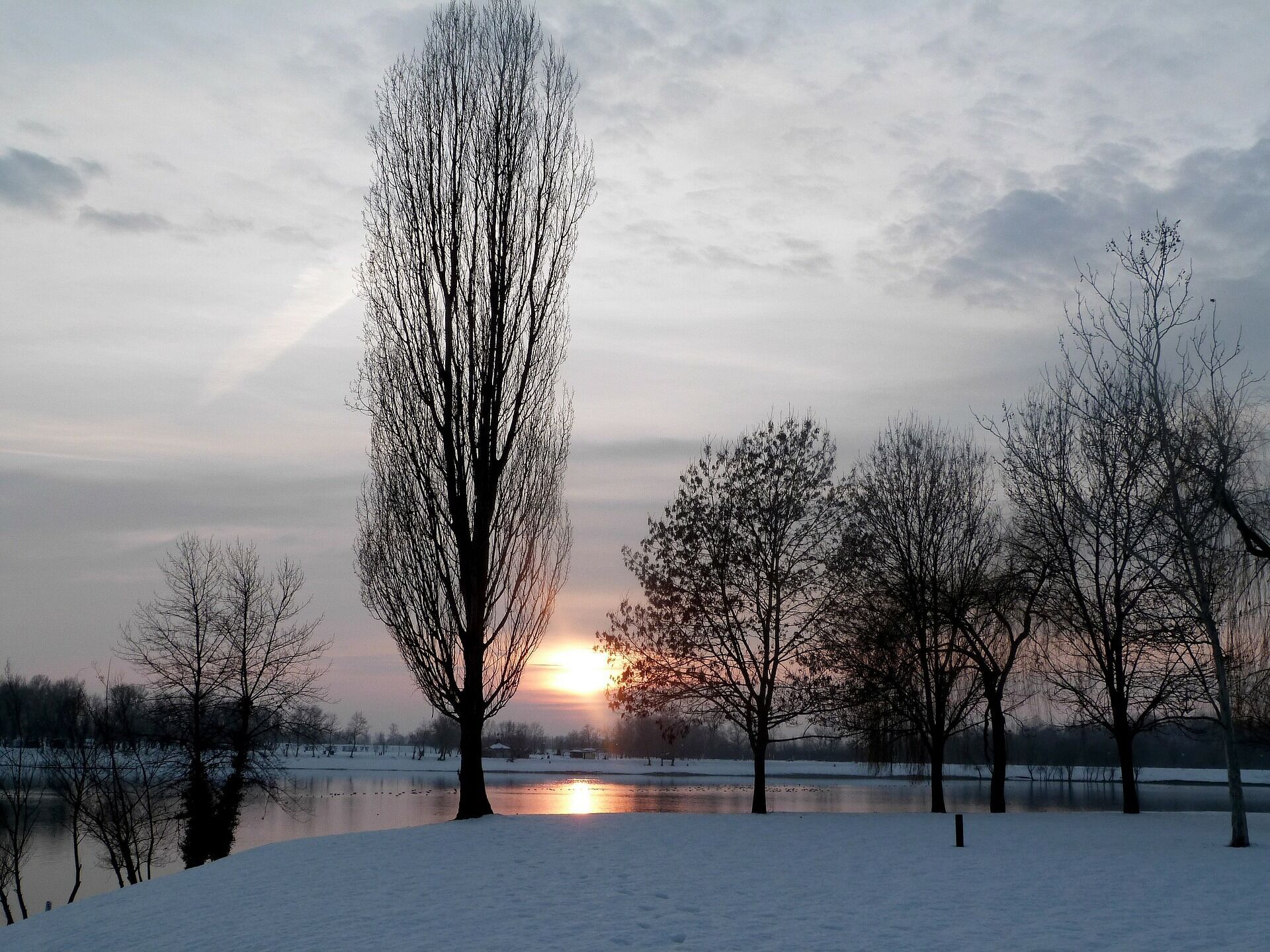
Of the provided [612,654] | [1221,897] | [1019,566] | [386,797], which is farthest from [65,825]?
[1221,897]

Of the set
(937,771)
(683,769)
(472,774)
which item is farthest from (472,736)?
(683,769)

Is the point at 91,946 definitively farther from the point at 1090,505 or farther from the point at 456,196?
the point at 1090,505

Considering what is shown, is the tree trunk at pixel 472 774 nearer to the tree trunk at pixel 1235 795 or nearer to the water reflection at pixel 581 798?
the tree trunk at pixel 1235 795

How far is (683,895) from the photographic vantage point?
11789mm

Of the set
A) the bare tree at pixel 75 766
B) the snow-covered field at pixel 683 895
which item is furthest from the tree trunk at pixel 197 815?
the snow-covered field at pixel 683 895

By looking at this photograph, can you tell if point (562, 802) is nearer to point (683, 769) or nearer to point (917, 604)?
point (917, 604)

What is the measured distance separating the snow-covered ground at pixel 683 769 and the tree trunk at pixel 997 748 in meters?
75.1

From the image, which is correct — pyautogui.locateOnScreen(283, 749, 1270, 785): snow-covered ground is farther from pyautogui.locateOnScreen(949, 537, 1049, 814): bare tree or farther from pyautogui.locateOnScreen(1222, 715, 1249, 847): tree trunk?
pyautogui.locateOnScreen(1222, 715, 1249, 847): tree trunk

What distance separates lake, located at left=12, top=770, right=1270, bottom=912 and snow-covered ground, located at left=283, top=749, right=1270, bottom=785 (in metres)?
17.8

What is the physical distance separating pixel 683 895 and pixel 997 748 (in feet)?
58.2

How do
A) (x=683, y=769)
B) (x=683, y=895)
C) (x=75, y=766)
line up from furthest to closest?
(x=683, y=769) → (x=75, y=766) → (x=683, y=895)

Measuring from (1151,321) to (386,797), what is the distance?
207ft

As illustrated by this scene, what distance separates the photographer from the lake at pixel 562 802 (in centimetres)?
4019

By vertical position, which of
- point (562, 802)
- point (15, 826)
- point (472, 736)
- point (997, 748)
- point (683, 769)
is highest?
point (472, 736)
